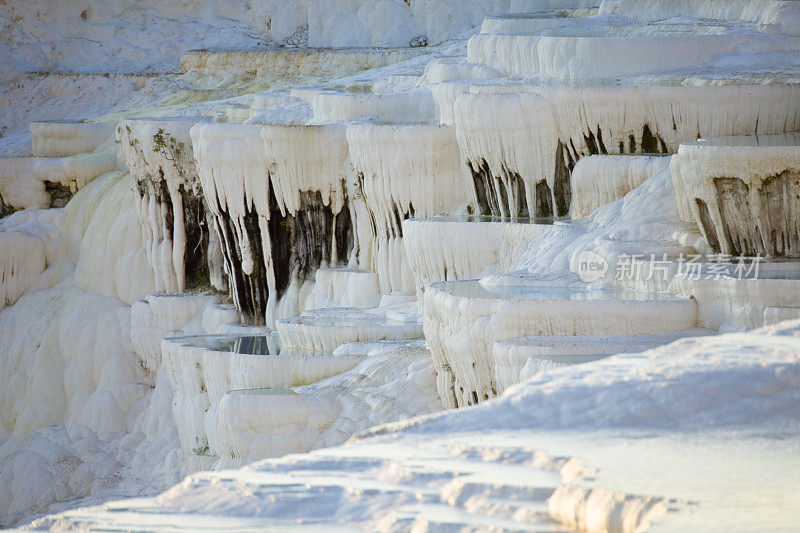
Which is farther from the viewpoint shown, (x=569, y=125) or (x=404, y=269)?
(x=404, y=269)

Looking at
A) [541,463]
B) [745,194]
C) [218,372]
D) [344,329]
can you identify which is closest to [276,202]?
[218,372]


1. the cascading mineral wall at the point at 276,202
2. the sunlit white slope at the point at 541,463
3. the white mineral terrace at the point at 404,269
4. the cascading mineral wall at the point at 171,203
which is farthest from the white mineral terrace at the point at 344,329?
the sunlit white slope at the point at 541,463

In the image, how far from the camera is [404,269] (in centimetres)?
1789

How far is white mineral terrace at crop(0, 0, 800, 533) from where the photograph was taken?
4.81 metres

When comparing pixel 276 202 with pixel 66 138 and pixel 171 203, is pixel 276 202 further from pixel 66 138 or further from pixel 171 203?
pixel 66 138

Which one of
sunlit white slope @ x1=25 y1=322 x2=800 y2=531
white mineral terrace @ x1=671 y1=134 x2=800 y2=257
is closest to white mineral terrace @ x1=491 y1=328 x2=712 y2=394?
white mineral terrace @ x1=671 y1=134 x2=800 y2=257

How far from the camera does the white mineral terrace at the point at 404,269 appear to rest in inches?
189

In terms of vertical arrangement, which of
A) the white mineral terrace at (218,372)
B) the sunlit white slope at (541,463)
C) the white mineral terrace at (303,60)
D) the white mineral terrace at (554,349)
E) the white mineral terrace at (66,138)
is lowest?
the white mineral terrace at (218,372)

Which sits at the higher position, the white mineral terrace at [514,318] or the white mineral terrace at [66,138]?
the white mineral terrace at [66,138]

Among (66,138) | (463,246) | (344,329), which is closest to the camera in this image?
(344,329)

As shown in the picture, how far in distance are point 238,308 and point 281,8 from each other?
14094mm

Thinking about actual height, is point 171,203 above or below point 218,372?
above

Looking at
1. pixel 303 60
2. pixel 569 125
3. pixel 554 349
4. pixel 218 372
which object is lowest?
pixel 218 372

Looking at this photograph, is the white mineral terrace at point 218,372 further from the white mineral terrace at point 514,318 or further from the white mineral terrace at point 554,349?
the white mineral terrace at point 554,349
